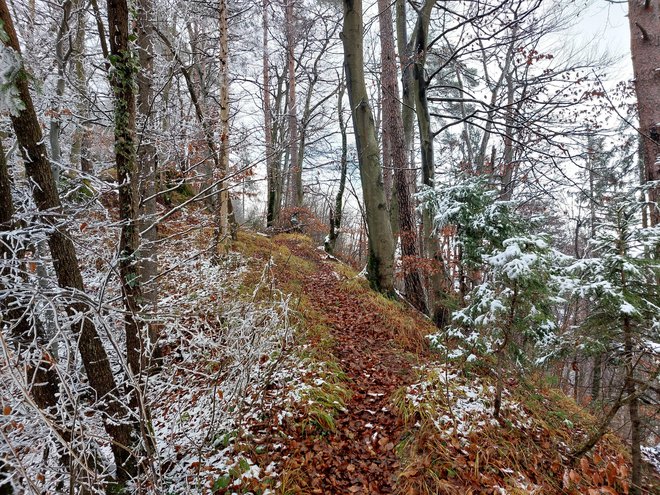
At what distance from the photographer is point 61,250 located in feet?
6.81

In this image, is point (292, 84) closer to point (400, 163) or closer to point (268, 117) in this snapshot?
point (268, 117)

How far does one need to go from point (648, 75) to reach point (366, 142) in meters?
3.62

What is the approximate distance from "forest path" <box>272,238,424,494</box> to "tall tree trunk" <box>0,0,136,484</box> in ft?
4.29

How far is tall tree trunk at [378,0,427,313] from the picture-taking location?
5980 millimetres

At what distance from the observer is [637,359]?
2.22 meters

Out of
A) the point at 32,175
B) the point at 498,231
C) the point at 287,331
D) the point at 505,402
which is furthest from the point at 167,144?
the point at 505,402

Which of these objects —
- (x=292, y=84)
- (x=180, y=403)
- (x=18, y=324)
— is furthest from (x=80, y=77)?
(x=292, y=84)

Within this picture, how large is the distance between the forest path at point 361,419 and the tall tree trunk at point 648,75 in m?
3.33

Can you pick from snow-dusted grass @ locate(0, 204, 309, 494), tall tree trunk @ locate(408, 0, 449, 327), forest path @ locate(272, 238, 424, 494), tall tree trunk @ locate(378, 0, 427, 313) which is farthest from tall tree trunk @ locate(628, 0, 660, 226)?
snow-dusted grass @ locate(0, 204, 309, 494)

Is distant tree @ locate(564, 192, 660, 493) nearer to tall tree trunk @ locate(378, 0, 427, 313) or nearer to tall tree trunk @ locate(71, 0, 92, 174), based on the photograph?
tall tree trunk @ locate(378, 0, 427, 313)

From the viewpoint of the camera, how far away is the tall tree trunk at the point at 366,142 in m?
5.53

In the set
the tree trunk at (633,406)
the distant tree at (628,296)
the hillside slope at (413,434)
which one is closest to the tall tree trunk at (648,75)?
the distant tree at (628,296)

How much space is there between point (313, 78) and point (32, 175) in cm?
1215

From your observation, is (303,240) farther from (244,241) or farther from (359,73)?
(359,73)
